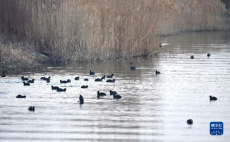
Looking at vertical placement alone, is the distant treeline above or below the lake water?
above

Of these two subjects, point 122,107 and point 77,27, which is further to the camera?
point 77,27

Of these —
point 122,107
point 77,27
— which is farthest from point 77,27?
point 122,107

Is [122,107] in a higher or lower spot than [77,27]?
lower

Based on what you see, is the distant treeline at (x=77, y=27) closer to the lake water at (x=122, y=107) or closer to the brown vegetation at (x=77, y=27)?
the brown vegetation at (x=77, y=27)

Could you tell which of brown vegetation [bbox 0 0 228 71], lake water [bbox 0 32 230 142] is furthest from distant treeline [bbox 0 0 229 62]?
lake water [bbox 0 32 230 142]

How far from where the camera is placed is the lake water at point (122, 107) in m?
6.77

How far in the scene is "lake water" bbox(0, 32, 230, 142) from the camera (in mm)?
6773

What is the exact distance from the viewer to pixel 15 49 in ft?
49.3

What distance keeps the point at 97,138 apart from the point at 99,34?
9.67 metres

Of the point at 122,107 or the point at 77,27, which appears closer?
the point at 122,107

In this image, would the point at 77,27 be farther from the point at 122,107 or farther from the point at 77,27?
the point at 122,107

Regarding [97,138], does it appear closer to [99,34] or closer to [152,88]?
[152,88]

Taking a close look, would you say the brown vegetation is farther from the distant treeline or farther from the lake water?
the lake water

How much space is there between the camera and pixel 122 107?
8.62 meters
